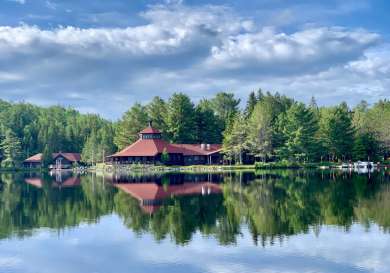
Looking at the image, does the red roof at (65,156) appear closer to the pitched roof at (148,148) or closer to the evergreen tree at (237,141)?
the pitched roof at (148,148)

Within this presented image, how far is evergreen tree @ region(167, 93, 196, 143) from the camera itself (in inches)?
3698

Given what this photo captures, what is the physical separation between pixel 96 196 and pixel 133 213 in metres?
9.81

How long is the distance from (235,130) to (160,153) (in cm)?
1232

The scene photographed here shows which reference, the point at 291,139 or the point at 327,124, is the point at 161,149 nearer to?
the point at 291,139

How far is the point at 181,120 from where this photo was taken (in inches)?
3723

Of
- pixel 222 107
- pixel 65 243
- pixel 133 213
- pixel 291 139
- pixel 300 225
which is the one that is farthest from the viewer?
pixel 222 107

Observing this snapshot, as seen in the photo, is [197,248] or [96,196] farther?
[96,196]

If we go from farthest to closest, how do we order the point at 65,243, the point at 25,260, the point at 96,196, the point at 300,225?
1. the point at 96,196
2. the point at 300,225
3. the point at 65,243
4. the point at 25,260

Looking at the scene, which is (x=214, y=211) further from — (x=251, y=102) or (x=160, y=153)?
(x=251, y=102)

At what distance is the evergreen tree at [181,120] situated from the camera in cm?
9394

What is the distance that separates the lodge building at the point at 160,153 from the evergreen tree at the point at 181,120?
745 cm

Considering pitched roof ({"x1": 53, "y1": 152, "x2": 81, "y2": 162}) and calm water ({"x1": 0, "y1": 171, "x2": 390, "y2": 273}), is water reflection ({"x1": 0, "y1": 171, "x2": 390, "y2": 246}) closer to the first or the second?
calm water ({"x1": 0, "y1": 171, "x2": 390, "y2": 273})

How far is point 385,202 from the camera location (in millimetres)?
28047

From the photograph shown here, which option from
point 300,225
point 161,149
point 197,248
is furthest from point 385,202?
point 161,149
